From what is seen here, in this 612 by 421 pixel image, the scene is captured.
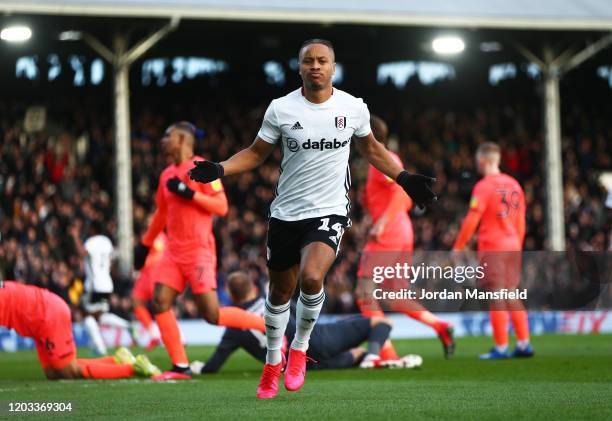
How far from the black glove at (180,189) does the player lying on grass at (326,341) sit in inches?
52.2

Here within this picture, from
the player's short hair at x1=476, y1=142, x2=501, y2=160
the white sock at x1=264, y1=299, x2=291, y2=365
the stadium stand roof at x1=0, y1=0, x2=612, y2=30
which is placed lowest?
the white sock at x1=264, y1=299, x2=291, y2=365

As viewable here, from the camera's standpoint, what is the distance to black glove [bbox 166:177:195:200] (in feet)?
35.5

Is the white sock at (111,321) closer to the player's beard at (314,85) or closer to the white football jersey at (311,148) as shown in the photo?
the white football jersey at (311,148)

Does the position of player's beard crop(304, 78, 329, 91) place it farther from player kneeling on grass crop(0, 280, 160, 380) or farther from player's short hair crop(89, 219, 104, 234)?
player's short hair crop(89, 219, 104, 234)

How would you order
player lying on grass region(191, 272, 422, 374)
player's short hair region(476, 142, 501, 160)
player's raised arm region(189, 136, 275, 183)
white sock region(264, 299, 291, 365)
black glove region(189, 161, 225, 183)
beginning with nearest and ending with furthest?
black glove region(189, 161, 225, 183) → player's raised arm region(189, 136, 275, 183) → white sock region(264, 299, 291, 365) → player lying on grass region(191, 272, 422, 374) → player's short hair region(476, 142, 501, 160)

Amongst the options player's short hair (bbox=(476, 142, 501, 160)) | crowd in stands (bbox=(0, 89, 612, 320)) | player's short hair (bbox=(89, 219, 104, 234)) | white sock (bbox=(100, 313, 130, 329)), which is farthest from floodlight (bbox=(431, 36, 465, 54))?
player's short hair (bbox=(476, 142, 501, 160))

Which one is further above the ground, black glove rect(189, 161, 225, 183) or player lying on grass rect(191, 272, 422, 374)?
black glove rect(189, 161, 225, 183)

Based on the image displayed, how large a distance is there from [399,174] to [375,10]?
15.0m

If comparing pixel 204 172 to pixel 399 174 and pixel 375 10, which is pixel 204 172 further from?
pixel 375 10

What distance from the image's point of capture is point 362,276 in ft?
41.8

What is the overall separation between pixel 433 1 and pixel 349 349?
12846 millimetres

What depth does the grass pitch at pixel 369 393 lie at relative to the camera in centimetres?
714

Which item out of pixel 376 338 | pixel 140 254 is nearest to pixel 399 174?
pixel 376 338

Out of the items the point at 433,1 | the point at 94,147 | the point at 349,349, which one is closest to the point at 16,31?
the point at 94,147
